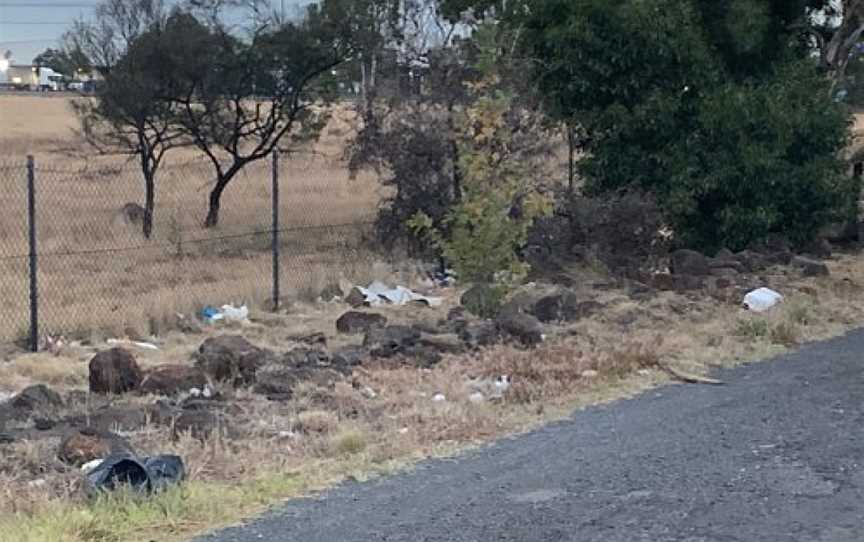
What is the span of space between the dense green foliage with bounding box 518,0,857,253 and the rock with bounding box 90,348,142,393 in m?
8.62

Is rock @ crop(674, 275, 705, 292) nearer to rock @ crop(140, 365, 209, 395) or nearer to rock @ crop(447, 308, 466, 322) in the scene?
rock @ crop(447, 308, 466, 322)

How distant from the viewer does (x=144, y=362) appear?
34.4ft

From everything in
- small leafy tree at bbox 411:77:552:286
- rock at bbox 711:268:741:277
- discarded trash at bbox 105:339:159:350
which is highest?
small leafy tree at bbox 411:77:552:286

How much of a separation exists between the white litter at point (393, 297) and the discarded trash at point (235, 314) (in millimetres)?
1464

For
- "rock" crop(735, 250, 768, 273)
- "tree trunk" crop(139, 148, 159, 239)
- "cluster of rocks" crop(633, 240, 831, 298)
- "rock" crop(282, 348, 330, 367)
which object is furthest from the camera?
"tree trunk" crop(139, 148, 159, 239)

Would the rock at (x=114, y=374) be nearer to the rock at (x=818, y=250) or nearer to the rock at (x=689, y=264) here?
the rock at (x=689, y=264)

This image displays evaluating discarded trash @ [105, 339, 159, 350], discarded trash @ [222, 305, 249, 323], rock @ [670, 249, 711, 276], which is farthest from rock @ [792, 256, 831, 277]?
discarded trash @ [105, 339, 159, 350]

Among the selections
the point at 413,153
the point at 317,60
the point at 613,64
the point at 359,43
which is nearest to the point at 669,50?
the point at 613,64

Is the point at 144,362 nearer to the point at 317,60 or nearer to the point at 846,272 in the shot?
the point at 846,272

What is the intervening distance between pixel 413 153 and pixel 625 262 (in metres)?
2.99

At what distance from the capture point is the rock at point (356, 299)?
13751 mm

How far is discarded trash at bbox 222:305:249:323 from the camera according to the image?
41.4 feet

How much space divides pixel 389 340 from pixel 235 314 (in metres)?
2.65

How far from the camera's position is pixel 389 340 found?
35.0ft
